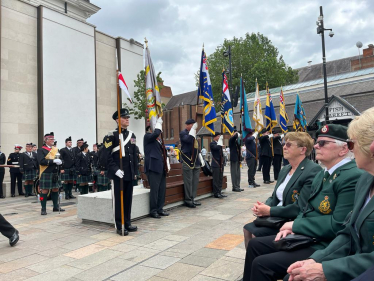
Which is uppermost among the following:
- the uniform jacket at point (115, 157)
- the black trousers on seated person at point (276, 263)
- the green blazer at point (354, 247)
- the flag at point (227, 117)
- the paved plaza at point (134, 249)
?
the flag at point (227, 117)

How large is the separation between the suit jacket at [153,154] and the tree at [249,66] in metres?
38.5

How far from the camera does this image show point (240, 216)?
649cm

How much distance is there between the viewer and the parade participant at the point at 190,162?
24.9ft

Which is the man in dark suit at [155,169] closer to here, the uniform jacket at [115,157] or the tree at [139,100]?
the uniform jacket at [115,157]

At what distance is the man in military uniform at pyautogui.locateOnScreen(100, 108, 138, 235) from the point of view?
5.48 metres

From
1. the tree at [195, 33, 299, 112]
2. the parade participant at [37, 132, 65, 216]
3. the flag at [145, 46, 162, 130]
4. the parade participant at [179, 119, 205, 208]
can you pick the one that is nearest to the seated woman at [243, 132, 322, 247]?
the flag at [145, 46, 162, 130]

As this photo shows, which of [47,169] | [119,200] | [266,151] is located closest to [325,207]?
[119,200]

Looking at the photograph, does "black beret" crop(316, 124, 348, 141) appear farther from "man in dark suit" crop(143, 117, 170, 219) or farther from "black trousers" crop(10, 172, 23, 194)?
"black trousers" crop(10, 172, 23, 194)

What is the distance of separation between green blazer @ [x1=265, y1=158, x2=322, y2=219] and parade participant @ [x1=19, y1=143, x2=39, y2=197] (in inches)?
418

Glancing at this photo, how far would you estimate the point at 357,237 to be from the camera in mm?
1898

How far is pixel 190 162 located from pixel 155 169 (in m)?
1.26

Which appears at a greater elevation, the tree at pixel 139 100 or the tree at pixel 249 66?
the tree at pixel 249 66

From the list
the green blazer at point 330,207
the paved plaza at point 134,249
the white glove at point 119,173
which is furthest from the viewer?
the white glove at point 119,173

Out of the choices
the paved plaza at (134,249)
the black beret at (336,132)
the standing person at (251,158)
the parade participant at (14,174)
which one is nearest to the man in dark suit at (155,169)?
the paved plaza at (134,249)
